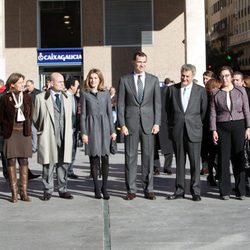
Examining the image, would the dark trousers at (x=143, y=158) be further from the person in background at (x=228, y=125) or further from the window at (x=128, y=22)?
the window at (x=128, y=22)

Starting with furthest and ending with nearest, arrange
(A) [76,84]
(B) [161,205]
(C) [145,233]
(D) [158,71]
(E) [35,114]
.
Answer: (D) [158,71] < (A) [76,84] < (E) [35,114] < (B) [161,205] < (C) [145,233]

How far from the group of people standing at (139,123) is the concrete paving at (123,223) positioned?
443 millimetres

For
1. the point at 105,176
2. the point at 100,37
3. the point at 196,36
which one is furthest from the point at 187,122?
the point at 100,37

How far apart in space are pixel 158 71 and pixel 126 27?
8.17ft

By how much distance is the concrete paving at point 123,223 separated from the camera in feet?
24.2

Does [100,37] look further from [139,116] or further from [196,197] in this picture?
[196,197]

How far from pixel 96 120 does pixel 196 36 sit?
16.6m

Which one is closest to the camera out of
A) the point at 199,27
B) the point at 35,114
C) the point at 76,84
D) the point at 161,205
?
the point at 161,205

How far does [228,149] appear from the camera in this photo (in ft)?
33.7

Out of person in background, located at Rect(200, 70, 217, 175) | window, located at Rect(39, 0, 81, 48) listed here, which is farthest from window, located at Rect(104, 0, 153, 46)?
person in background, located at Rect(200, 70, 217, 175)

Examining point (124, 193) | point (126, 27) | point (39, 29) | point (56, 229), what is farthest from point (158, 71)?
point (56, 229)

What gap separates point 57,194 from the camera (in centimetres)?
1103

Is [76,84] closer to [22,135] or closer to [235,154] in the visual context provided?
[22,135]

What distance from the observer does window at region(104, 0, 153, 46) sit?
29.1 metres
